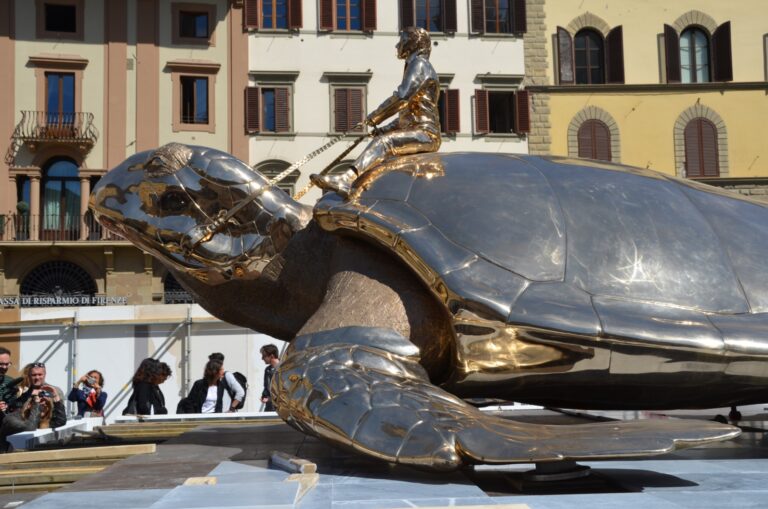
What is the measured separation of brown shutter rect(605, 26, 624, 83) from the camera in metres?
30.6

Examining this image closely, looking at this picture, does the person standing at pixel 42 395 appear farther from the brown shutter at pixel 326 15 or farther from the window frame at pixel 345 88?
the brown shutter at pixel 326 15

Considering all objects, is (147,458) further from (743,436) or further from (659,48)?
(659,48)

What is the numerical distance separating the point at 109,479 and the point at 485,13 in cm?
2906

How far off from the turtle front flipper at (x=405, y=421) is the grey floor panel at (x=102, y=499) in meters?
1.07

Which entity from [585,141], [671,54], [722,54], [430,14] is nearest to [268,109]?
[430,14]

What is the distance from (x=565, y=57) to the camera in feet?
102

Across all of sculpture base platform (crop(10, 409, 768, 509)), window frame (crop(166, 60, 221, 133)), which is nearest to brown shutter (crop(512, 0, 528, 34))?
window frame (crop(166, 60, 221, 133))

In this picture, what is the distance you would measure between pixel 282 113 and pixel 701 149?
15299mm

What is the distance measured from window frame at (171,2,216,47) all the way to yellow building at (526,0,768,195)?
11530 millimetres

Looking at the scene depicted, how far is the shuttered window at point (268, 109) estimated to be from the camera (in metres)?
29.7

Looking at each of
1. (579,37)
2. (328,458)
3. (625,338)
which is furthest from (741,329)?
(579,37)

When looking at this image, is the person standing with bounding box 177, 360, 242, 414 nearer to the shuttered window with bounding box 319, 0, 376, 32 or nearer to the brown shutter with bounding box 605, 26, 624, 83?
the shuttered window with bounding box 319, 0, 376, 32

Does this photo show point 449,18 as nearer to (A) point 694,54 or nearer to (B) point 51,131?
(A) point 694,54

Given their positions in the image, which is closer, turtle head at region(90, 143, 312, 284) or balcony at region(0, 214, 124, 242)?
turtle head at region(90, 143, 312, 284)
